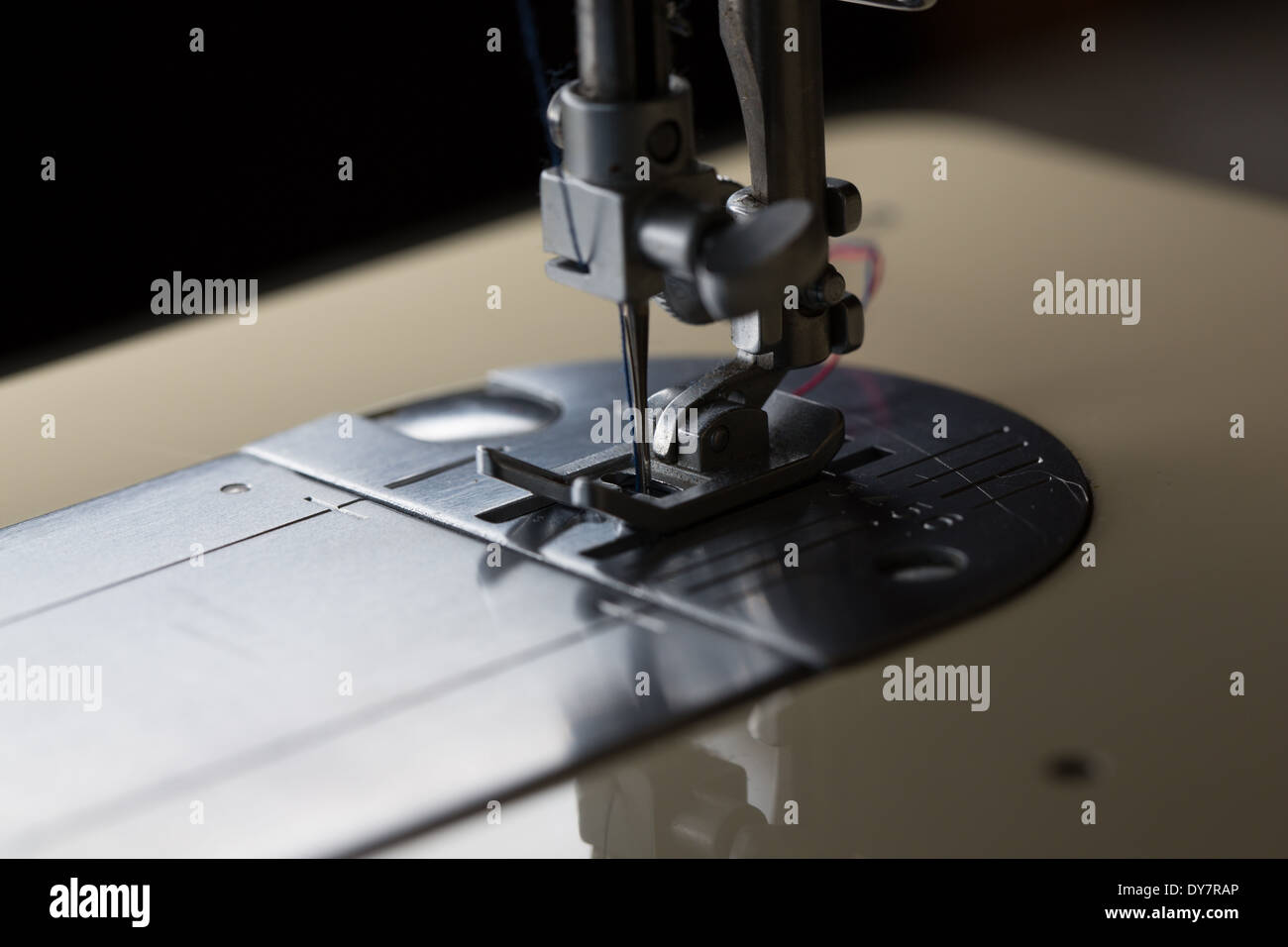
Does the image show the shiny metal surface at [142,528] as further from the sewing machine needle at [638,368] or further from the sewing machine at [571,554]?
the sewing machine needle at [638,368]

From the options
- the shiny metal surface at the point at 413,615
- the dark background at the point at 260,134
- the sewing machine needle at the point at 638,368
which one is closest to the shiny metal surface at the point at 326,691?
the shiny metal surface at the point at 413,615

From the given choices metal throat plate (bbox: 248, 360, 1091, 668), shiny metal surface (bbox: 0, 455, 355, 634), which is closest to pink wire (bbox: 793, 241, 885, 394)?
metal throat plate (bbox: 248, 360, 1091, 668)

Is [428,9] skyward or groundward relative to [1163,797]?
skyward

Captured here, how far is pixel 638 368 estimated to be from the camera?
4.63 ft

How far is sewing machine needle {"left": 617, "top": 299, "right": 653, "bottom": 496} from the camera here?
138cm

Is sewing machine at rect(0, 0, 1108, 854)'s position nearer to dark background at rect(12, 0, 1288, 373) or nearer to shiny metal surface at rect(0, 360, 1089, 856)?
shiny metal surface at rect(0, 360, 1089, 856)

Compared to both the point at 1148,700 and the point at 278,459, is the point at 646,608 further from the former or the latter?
the point at 278,459

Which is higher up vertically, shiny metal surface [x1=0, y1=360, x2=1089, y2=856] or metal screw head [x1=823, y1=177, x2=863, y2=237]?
metal screw head [x1=823, y1=177, x2=863, y2=237]

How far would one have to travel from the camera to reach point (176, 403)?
1.86m

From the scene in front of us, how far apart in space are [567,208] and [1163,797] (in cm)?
57

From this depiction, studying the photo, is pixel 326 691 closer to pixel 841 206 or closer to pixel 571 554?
pixel 571 554

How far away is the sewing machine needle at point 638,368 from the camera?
1.38 meters
